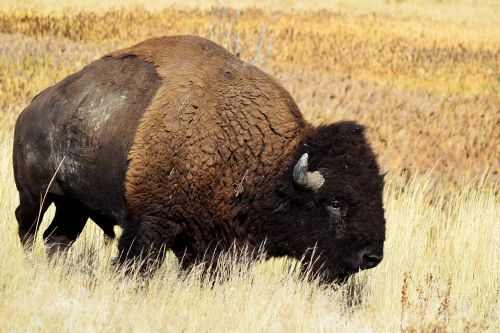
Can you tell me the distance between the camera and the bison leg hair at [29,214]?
6.61 meters

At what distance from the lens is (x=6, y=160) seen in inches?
366

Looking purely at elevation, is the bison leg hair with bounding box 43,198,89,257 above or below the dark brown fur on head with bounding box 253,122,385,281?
below

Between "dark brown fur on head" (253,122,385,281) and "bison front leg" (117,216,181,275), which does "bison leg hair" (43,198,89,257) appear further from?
"dark brown fur on head" (253,122,385,281)

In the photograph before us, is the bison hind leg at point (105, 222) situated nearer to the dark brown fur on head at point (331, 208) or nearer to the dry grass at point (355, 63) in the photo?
the dark brown fur on head at point (331, 208)

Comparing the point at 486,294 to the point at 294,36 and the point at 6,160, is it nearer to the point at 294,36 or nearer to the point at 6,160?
the point at 6,160

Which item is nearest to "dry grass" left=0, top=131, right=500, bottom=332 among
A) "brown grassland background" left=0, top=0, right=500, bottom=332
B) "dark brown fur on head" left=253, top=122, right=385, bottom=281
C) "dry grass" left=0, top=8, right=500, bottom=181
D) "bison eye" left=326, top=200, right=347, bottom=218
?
"brown grassland background" left=0, top=0, right=500, bottom=332

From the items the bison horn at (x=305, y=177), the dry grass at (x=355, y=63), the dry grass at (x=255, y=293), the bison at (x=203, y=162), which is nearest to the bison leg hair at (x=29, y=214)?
the dry grass at (x=255, y=293)

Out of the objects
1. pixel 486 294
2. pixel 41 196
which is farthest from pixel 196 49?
pixel 486 294

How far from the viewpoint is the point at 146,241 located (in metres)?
5.87

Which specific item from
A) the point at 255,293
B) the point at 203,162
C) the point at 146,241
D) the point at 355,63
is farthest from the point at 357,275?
the point at 355,63

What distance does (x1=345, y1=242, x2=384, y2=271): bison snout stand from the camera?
18.9 ft

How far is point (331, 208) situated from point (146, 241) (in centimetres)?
134

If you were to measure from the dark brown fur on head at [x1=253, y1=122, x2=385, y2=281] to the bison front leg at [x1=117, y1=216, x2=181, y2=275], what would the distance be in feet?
2.24

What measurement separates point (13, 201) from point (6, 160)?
1.32 m
